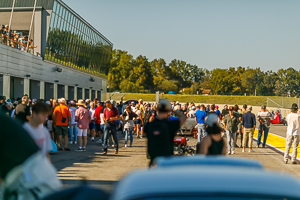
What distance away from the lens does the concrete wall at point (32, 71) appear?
28128mm

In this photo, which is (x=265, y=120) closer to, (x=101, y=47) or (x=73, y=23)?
(x=73, y=23)

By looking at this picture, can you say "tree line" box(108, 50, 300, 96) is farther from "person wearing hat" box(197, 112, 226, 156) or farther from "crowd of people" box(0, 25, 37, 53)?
"person wearing hat" box(197, 112, 226, 156)

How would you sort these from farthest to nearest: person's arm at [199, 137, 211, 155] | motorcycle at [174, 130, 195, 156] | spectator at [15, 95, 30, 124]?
motorcycle at [174, 130, 195, 156], spectator at [15, 95, 30, 124], person's arm at [199, 137, 211, 155]

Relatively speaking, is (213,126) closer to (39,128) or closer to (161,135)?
(161,135)

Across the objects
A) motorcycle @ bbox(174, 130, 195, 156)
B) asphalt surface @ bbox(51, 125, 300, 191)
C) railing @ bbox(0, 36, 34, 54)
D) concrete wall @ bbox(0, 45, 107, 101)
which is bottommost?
asphalt surface @ bbox(51, 125, 300, 191)

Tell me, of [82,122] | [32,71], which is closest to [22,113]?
[82,122]

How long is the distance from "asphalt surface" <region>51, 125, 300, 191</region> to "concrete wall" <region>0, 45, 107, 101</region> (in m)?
11.4

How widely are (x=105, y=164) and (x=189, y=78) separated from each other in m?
151

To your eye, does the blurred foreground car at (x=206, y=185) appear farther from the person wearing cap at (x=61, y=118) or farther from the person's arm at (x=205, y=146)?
the person wearing cap at (x=61, y=118)

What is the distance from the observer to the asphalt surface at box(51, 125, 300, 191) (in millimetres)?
10422

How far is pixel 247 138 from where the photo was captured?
18.3m

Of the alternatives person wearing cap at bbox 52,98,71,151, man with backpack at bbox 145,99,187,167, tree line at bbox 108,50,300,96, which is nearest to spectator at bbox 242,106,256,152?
person wearing cap at bbox 52,98,71,151

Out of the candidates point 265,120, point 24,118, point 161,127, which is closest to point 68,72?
point 265,120

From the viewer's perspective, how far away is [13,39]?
29.3 metres
